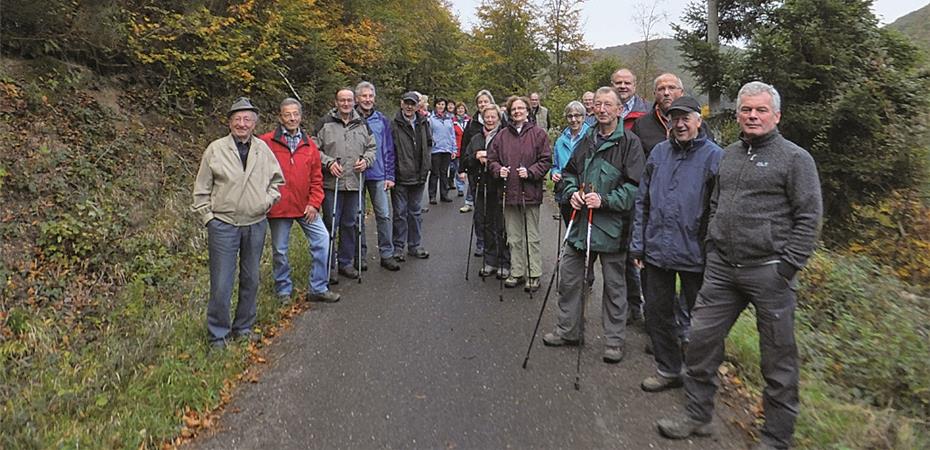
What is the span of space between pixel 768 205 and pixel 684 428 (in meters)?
1.46

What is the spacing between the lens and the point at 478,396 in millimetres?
4047

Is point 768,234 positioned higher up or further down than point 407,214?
higher up

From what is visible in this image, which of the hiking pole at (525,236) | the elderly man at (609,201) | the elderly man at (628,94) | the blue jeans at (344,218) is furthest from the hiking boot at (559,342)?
the blue jeans at (344,218)

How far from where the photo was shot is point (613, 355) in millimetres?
4570

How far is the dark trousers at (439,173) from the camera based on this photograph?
11.4 meters

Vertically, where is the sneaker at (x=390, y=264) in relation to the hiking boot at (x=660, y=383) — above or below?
above

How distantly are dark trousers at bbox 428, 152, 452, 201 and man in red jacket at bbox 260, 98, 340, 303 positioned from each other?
17.5 ft

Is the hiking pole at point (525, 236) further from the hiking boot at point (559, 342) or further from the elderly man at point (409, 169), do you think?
the elderly man at point (409, 169)

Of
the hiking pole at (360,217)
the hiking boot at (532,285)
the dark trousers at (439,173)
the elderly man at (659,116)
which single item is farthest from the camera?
the dark trousers at (439,173)

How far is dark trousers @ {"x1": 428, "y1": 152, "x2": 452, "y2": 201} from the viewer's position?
11.4m

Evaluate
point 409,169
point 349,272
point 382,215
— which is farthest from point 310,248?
point 409,169

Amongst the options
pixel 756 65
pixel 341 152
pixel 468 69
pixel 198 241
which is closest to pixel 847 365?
pixel 341 152

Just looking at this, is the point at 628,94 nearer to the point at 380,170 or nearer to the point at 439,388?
the point at 380,170

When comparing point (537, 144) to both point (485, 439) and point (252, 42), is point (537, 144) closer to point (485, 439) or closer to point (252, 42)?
point (485, 439)
